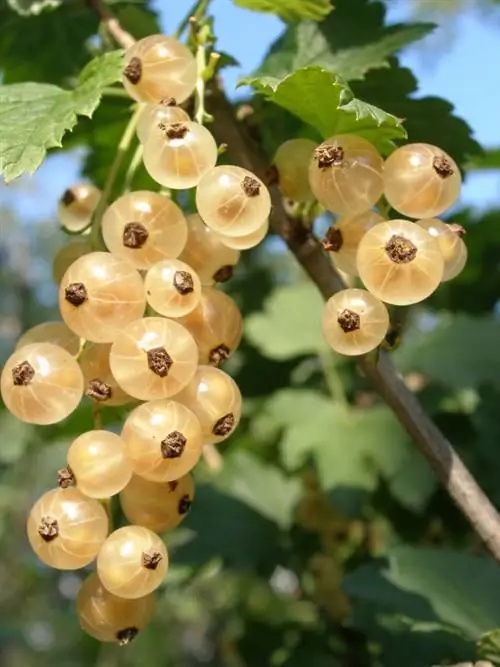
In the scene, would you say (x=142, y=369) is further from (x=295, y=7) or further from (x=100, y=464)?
(x=295, y=7)

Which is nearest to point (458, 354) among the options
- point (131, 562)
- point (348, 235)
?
point (348, 235)

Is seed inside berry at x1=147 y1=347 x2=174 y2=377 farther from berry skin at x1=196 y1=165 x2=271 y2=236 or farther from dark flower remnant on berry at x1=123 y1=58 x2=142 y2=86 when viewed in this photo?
dark flower remnant on berry at x1=123 y1=58 x2=142 y2=86

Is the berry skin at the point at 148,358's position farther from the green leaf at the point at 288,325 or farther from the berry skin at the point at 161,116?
the green leaf at the point at 288,325

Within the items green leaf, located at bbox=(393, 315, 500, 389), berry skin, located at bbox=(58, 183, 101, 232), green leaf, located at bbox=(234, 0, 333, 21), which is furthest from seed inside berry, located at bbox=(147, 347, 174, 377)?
green leaf, located at bbox=(393, 315, 500, 389)

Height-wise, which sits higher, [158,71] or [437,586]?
[158,71]

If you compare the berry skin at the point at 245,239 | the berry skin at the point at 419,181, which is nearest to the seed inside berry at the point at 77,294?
the berry skin at the point at 245,239

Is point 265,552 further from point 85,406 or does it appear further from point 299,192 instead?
point 299,192

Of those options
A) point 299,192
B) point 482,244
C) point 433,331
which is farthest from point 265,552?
point 299,192
